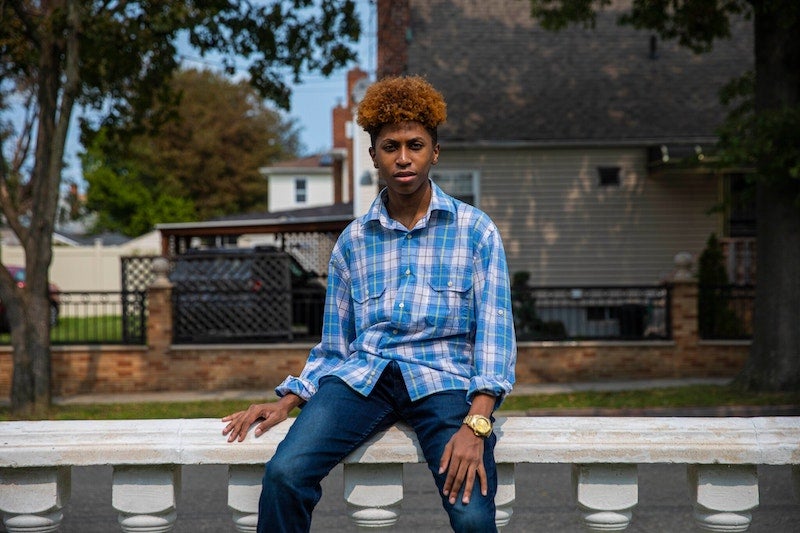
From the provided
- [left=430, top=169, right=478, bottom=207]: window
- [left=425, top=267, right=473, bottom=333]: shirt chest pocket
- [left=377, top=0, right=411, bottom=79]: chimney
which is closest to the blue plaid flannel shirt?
[left=425, top=267, right=473, bottom=333]: shirt chest pocket

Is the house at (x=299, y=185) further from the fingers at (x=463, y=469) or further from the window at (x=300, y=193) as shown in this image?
the fingers at (x=463, y=469)

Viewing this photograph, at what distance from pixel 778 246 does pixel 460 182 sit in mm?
8336

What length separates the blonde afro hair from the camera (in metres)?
2.99

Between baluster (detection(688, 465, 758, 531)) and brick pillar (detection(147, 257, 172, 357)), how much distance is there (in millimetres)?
12804

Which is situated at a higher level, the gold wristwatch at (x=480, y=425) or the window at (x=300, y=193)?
the window at (x=300, y=193)

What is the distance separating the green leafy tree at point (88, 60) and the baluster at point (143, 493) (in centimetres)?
988

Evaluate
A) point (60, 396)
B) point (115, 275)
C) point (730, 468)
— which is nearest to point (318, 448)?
point (730, 468)

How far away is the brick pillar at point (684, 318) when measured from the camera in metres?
14.8

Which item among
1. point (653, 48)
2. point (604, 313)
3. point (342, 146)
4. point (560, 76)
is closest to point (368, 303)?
point (604, 313)

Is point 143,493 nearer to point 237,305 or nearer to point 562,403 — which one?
point 562,403

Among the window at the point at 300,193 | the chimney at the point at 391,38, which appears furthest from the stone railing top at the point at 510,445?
the window at the point at 300,193

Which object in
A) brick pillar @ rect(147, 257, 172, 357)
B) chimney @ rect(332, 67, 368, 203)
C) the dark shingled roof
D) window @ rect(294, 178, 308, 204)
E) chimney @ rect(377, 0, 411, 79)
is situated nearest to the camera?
brick pillar @ rect(147, 257, 172, 357)

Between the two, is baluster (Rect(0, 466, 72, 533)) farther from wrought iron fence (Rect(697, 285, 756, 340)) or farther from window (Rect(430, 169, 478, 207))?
window (Rect(430, 169, 478, 207))

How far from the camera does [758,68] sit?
1261 centimetres
